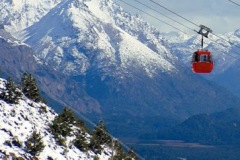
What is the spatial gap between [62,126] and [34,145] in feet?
33.3

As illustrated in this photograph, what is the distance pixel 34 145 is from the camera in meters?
53.9

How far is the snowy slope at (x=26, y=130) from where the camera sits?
53750 mm

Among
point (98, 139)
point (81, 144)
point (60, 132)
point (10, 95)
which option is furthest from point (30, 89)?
point (81, 144)

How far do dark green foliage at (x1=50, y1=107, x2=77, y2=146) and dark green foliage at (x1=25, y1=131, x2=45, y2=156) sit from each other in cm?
592

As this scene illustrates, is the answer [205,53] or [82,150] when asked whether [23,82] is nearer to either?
[82,150]

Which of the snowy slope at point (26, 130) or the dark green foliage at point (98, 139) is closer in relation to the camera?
the snowy slope at point (26, 130)

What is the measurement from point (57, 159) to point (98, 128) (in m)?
15.3

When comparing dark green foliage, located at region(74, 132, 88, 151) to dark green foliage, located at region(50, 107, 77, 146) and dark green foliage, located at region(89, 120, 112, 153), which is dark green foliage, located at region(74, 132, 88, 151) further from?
dark green foliage, located at region(89, 120, 112, 153)

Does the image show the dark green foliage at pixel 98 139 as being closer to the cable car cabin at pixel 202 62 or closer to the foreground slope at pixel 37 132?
the foreground slope at pixel 37 132

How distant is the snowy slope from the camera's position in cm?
5375

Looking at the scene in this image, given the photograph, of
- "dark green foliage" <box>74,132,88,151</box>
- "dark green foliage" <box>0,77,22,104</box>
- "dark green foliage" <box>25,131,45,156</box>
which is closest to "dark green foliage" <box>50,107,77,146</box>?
"dark green foliage" <box>74,132,88,151</box>

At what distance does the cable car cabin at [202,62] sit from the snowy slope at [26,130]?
533 inches

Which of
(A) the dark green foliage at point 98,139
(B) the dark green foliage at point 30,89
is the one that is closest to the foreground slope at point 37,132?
(A) the dark green foliage at point 98,139

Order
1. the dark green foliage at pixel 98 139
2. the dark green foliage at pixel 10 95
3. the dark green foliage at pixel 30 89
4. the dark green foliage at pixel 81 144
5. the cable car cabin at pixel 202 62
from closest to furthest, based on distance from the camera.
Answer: the dark green foliage at pixel 10 95 < the cable car cabin at pixel 202 62 < the dark green foliage at pixel 81 144 < the dark green foliage at pixel 98 139 < the dark green foliage at pixel 30 89
